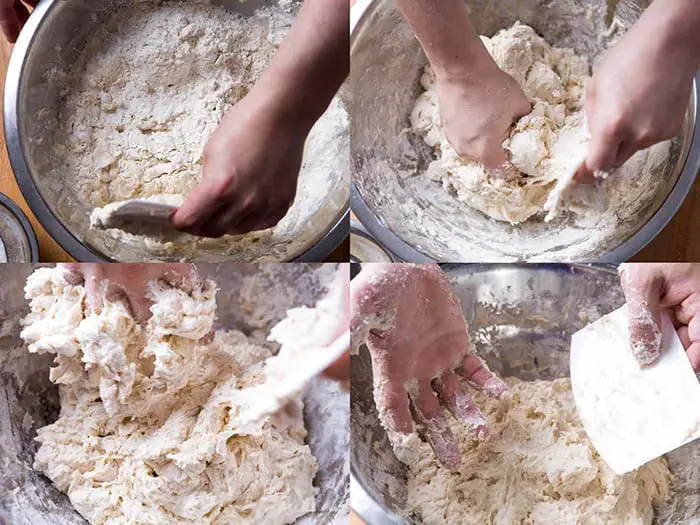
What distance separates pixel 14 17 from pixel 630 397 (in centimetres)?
100

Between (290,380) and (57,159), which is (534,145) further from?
(57,159)

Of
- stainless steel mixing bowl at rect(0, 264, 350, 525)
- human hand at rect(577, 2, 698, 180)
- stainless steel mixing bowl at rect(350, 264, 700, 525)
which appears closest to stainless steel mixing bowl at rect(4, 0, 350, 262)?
stainless steel mixing bowl at rect(0, 264, 350, 525)

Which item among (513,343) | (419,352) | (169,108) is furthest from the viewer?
(513,343)

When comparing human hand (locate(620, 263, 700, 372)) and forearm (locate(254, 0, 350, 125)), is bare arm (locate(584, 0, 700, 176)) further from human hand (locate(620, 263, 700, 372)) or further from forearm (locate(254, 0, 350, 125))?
forearm (locate(254, 0, 350, 125))

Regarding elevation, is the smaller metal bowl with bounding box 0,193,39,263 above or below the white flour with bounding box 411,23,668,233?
above

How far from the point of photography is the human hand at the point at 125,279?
804 mm

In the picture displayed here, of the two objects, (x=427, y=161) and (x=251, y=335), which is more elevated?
(x=427, y=161)

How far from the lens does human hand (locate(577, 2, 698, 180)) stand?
0.73 metres

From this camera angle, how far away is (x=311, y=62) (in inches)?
29.9

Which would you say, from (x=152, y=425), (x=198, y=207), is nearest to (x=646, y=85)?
(x=198, y=207)

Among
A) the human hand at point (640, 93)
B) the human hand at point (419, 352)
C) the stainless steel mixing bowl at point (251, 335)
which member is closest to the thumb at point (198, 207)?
the stainless steel mixing bowl at point (251, 335)

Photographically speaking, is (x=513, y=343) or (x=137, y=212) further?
(x=513, y=343)

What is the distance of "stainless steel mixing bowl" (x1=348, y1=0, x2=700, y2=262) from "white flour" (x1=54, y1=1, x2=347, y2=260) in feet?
0.22

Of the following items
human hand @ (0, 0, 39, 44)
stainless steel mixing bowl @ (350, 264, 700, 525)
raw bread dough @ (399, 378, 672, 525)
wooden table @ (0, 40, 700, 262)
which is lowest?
raw bread dough @ (399, 378, 672, 525)
